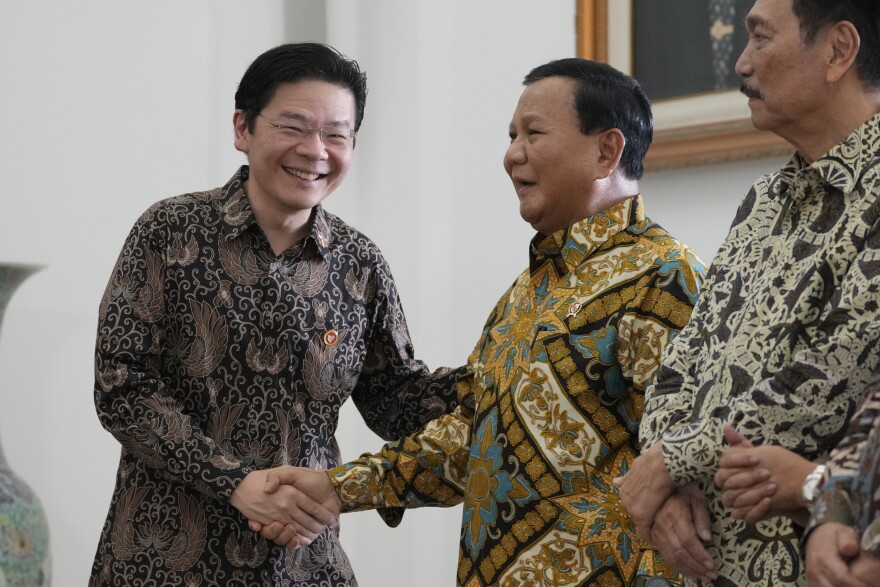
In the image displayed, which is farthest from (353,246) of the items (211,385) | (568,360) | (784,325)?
(784,325)

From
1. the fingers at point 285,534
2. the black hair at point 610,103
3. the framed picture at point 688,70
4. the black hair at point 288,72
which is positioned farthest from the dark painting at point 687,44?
the fingers at point 285,534

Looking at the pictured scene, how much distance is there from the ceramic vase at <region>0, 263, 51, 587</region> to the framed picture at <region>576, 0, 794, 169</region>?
1.55m

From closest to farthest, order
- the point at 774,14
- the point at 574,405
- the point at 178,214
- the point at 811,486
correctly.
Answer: the point at 811,486, the point at 774,14, the point at 574,405, the point at 178,214

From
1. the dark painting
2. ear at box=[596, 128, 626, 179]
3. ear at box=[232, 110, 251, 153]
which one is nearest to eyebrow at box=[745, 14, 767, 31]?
ear at box=[596, 128, 626, 179]

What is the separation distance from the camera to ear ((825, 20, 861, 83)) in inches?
62.6

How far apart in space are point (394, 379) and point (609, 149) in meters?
0.65

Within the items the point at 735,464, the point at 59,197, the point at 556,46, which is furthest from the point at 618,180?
the point at 59,197

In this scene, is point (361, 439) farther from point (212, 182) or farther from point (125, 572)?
point (125, 572)

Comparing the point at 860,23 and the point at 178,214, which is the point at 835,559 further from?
the point at 178,214

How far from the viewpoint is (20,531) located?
118 inches

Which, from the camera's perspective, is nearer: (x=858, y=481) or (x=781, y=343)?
(x=858, y=481)

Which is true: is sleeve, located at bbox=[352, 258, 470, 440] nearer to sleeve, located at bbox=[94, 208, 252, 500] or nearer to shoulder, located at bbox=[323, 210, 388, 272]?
A: shoulder, located at bbox=[323, 210, 388, 272]

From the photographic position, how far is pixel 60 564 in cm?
352

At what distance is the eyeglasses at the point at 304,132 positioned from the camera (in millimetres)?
2361
